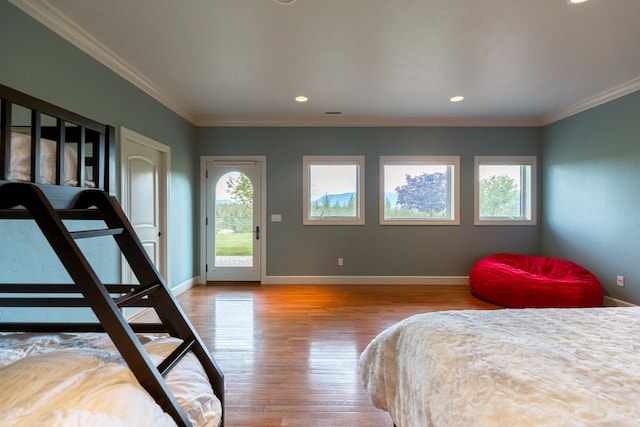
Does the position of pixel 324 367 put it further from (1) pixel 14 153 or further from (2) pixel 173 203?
(2) pixel 173 203

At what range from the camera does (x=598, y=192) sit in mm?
3564

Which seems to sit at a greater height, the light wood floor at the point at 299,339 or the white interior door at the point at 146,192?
the white interior door at the point at 146,192

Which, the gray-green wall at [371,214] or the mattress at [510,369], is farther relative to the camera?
the gray-green wall at [371,214]

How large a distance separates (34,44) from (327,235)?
3.65m

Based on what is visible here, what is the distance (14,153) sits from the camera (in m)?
1.01

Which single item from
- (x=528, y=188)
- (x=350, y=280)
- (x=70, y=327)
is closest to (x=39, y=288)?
(x=70, y=327)

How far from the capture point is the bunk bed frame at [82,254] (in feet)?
2.72

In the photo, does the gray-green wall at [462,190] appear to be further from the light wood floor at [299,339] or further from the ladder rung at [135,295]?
the ladder rung at [135,295]

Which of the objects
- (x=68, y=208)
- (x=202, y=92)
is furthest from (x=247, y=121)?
(x=68, y=208)

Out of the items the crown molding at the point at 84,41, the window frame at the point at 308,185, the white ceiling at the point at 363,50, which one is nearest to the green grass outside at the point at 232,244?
the window frame at the point at 308,185

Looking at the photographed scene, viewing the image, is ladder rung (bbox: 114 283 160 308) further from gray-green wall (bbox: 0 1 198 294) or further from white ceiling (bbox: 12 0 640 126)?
white ceiling (bbox: 12 0 640 126)

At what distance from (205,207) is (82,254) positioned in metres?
3.85

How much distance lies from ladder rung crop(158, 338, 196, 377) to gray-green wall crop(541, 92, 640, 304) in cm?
460

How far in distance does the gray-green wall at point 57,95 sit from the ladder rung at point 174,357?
156 cm
